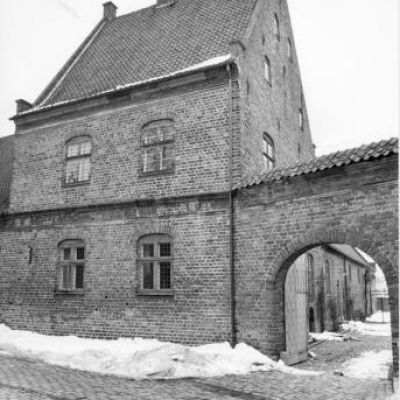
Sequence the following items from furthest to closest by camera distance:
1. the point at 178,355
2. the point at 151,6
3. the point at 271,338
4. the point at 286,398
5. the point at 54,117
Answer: the point at 151,6 → the point at 54,117 → the point at 271,338 → the point at 178,355 → the point at 286,398

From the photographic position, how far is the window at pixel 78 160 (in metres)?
15.7

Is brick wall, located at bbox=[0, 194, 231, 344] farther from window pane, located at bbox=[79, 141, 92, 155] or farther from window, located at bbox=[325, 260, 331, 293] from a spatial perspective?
window, located at bbox=[325, 260, 331, 293]

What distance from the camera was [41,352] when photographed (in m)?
12.9

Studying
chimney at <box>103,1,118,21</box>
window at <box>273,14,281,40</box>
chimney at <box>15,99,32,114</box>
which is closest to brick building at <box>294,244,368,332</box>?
window at <box>273,14,281,40</box>

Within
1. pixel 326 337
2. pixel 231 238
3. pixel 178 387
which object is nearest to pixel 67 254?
pixel 231 238

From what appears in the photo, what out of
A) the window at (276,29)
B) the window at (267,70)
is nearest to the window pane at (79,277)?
the window at (267,70)

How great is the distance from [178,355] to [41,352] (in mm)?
4102

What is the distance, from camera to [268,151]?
15969 mm

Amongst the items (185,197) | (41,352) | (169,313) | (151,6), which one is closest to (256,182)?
(185,197)

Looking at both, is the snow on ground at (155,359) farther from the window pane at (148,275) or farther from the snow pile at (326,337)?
the snow pile at (326,337)

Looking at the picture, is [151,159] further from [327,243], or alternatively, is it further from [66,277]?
[327,243]

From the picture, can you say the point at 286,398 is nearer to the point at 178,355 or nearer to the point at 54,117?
the point at 178,355

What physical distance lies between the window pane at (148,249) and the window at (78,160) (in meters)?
2.98

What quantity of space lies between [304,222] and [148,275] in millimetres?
4750
